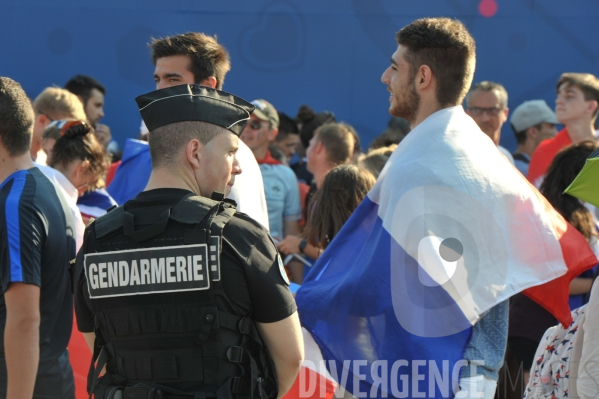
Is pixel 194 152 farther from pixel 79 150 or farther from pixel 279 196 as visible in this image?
pixel 279 196

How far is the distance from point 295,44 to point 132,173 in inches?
161

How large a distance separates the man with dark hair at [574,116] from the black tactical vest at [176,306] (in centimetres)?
452

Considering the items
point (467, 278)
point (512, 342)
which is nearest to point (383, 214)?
point (467, 278)

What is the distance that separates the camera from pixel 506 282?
9.59 ft

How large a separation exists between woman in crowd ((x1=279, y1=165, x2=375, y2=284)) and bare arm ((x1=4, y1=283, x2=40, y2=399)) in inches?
69.2

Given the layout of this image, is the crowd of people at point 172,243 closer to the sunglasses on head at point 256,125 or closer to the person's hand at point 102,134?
the sunglasses on head at point 256,125

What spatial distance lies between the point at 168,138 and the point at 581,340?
5.88 feet

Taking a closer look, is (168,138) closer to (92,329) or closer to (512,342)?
(92,329)

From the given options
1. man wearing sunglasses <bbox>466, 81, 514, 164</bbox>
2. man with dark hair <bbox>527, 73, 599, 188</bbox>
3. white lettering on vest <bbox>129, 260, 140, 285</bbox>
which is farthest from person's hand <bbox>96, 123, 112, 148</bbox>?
white lettering on vest <bbox>129, 260, 140, 285</bbox>

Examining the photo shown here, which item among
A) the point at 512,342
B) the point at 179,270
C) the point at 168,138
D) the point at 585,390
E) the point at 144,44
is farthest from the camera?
the point at 144,44

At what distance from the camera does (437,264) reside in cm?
286

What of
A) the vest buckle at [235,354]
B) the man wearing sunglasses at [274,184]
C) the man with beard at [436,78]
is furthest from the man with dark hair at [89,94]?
the vest buckle at [235,354]

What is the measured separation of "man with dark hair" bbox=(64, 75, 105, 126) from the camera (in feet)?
24.0

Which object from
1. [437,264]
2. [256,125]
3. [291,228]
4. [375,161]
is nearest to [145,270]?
[437,264]
